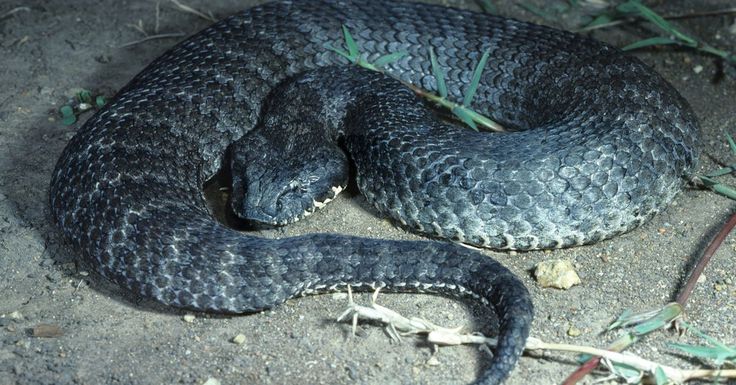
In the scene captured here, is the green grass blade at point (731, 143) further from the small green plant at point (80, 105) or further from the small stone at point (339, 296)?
the small green plant at point (80, 105)

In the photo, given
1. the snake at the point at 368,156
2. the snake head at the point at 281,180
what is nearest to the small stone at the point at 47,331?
the snake at the point at 368,156

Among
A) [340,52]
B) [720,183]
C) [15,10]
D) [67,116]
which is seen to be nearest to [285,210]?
[340,52]

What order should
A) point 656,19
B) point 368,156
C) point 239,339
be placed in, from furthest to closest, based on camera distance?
point 656,19, point 368,156, point 239,339

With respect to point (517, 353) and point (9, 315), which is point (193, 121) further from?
point (517, 353)

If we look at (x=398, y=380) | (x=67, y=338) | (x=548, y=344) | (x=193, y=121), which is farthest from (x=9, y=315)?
(x=548, y=344)

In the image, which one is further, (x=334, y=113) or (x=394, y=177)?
(x=334, y=113)

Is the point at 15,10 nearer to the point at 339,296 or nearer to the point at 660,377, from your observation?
the point at 339,296

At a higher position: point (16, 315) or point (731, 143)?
point (731, 143)

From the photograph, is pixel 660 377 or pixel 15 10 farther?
pixel 15 10
